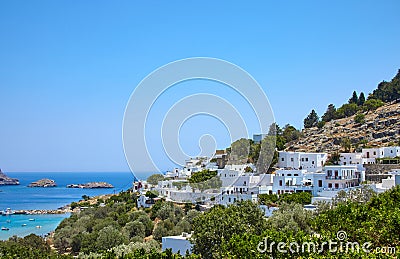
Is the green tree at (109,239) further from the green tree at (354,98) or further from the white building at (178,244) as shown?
the green tree at (354,98)

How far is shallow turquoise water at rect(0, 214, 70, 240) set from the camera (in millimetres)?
42447

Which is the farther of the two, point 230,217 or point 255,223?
point 255,223

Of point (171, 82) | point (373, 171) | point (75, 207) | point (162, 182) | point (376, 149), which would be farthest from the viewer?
point (75, 207)

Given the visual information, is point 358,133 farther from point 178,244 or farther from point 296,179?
point 178,244

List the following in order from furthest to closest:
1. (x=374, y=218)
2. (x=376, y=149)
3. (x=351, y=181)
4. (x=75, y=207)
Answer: (x=75, y=207), (x=376, y=149), (x=351, y=181), (x=374, y=218)

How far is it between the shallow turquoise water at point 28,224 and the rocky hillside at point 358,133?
106 feet

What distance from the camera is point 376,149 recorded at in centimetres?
4169

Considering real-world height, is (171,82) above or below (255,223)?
above

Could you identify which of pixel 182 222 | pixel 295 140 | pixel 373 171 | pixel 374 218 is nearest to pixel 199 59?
pixel 374 218

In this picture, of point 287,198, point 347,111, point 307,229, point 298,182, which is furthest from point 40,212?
point 307,229

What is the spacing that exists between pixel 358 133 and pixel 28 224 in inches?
1702

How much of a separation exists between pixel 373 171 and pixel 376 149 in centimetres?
520

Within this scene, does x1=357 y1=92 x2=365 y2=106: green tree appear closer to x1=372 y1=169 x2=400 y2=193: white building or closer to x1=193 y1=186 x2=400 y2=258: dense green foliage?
x1=372 y1=169 x2=400 y2=193: white building

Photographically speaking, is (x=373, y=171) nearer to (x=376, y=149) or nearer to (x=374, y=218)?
(x=376, y=149)
